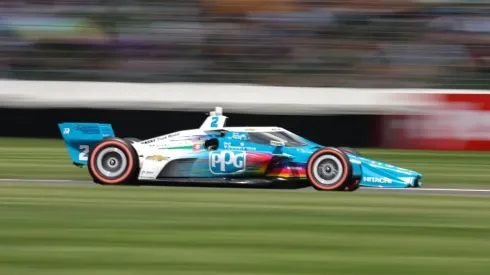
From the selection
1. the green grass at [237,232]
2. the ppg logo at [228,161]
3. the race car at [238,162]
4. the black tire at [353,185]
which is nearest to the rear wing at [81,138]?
the race car at [238,162]

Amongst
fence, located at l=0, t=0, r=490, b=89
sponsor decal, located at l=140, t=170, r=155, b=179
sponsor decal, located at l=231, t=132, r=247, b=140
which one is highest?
fence, located at l=0, t=0, r=490, b=89

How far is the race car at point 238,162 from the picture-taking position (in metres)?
9.07

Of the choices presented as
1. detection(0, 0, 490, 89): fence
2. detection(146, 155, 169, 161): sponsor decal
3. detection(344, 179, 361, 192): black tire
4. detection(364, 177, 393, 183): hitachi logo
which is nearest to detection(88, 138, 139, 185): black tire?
detection(146, 155, 169, 161): sponsor decal

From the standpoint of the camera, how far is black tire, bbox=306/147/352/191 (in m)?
8.98

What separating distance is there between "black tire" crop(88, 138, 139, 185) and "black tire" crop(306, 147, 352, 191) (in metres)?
1.67

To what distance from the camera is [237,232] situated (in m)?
6.39

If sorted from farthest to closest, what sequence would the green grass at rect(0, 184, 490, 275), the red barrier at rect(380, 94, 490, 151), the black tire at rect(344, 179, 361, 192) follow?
1. the red barrier at rect(380, 94, 490, 151)
2. the black tire at rect(344, 179, 361, 192)
3. the green grass at rect(0, 184, 490, 275)

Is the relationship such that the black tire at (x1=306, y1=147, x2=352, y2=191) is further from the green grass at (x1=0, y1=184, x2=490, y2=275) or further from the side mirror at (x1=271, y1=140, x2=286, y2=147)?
the side mirror at (x1=271, y1=140, x2=286, y2=147)

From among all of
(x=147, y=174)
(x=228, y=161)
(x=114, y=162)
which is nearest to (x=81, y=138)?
(x=114, y=162)

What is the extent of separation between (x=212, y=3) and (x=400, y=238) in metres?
10.2

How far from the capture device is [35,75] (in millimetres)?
16078

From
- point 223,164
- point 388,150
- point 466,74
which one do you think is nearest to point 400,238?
point 223,164

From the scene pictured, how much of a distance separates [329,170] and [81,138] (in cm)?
248

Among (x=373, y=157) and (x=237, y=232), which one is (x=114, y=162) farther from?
(x=373, y=157)
